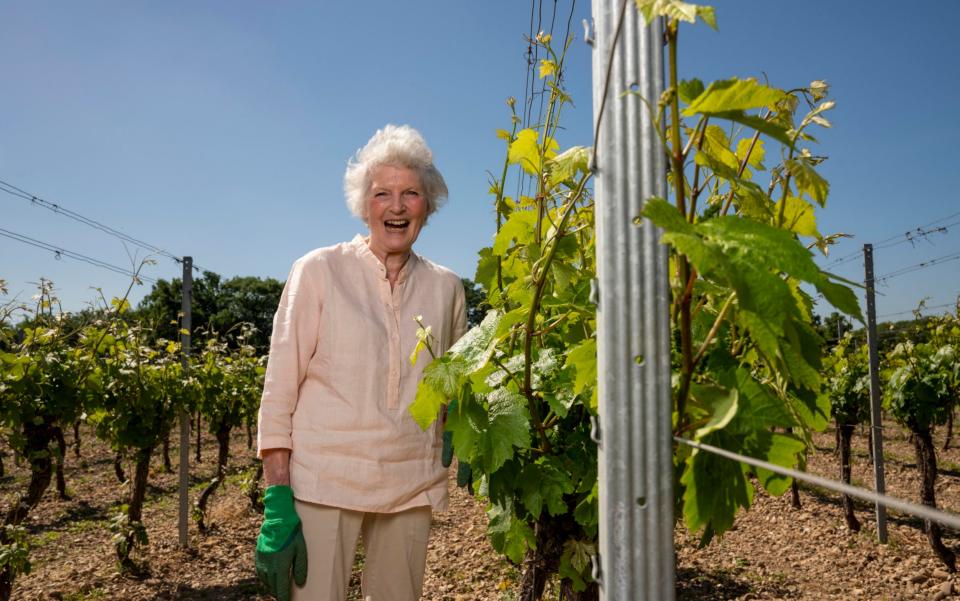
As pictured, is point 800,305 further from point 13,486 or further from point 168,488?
point 13,486

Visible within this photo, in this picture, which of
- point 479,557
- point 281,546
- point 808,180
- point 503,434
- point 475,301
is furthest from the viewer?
point 475,301

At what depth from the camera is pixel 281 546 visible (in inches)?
84.4

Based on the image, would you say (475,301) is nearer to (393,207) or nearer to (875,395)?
(875,395)

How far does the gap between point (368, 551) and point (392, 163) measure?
145cm

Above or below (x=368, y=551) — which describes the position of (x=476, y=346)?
above

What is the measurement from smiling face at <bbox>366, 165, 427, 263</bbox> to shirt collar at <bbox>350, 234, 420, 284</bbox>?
0.16 ft

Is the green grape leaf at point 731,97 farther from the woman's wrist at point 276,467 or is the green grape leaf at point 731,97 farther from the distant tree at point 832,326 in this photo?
the distant tree at point 832,326

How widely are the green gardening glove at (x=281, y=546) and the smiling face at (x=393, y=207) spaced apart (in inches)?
37.2

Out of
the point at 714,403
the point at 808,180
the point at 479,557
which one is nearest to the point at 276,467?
the point at 714,403

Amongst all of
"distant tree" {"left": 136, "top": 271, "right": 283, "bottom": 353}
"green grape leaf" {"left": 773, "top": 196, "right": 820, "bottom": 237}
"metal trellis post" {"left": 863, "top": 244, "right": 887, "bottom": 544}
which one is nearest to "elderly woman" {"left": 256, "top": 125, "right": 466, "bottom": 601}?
"green grape leaf" {"left": 773, "top": 196, "right": 820, "bottom": 237}

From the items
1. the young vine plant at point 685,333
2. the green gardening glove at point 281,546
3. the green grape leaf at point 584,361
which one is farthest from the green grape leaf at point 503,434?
the green gardening glove at point 281,546

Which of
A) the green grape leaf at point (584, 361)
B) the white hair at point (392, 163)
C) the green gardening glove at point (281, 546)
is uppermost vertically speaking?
the white hair at point (392, 163)

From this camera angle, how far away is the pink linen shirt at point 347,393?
7.43 feet

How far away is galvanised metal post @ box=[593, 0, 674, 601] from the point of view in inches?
30.7
